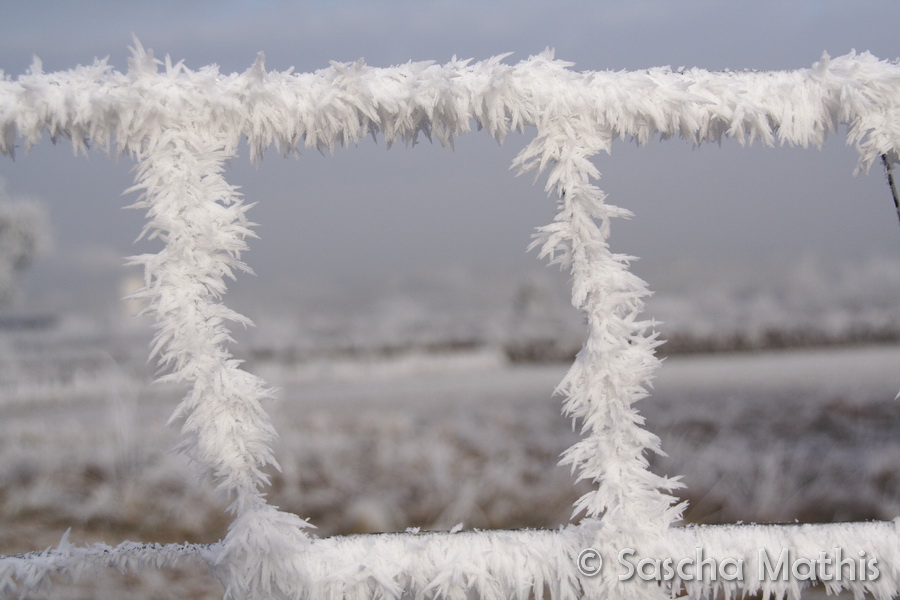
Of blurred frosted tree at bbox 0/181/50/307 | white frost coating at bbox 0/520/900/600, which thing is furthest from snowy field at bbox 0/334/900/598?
white frost coating at bbox 0/520/900/600

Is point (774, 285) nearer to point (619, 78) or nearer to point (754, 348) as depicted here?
point (754, 348)

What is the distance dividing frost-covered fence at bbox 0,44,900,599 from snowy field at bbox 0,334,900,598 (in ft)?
2.51

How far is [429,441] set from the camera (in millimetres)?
1400

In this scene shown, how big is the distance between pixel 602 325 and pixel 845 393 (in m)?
1.18

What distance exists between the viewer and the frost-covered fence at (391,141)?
0.53 meters

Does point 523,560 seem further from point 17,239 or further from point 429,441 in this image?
point 17,239

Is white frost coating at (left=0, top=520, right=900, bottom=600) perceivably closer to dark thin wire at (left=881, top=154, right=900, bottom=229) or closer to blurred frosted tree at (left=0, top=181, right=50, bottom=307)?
dark thin wire at (left=881, top=154, right=900, bottom=229)

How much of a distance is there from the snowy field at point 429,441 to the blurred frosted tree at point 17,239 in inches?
6.9

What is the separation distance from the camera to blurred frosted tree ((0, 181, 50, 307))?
4.33 feet

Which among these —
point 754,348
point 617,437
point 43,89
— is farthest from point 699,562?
point 754,348

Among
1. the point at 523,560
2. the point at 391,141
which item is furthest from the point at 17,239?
the point at 523,560

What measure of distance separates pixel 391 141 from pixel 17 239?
1.31 m

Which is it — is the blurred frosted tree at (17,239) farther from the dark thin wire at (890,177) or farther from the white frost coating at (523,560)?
the dark thin wire at (890,177)

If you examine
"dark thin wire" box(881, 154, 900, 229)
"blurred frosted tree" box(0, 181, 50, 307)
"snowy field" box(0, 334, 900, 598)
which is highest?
"blurred frosted tree" box(0, 181, 50, 307)
